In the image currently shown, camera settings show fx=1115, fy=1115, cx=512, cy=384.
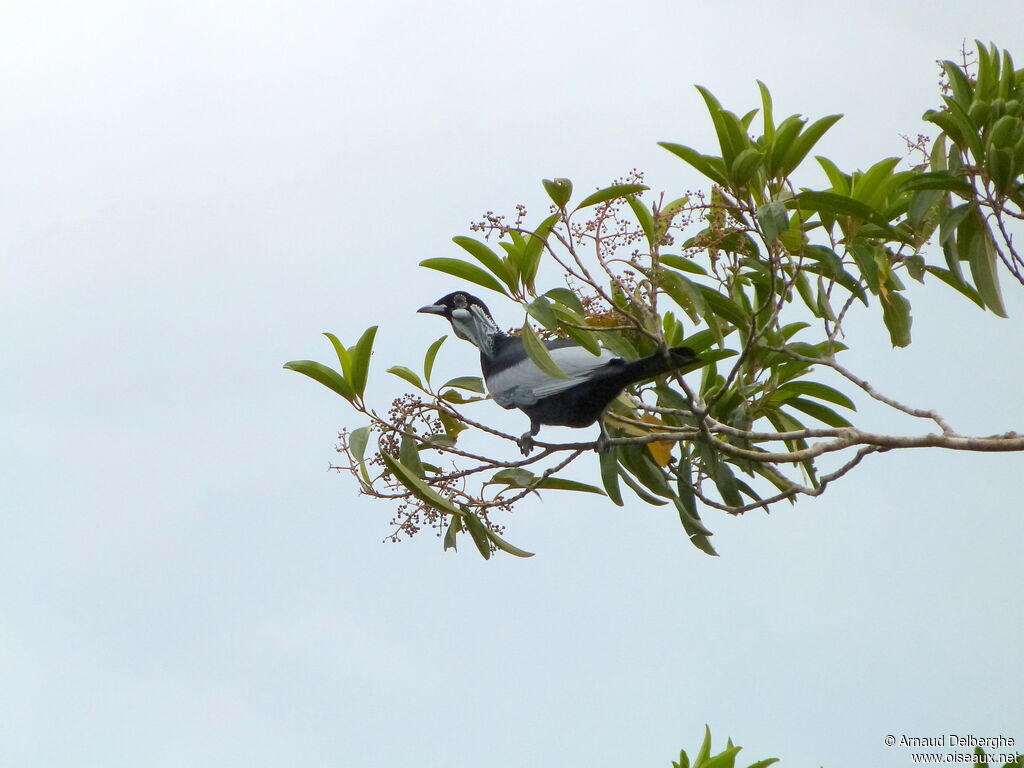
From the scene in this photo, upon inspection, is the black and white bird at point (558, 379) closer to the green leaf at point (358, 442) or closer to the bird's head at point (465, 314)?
the bird's head at point (465, 314)

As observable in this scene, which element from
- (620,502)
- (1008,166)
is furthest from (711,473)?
(1008,166)

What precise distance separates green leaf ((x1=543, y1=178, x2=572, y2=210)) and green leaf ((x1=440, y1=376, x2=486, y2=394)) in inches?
42.9

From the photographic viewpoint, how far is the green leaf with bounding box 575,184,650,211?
116 inches

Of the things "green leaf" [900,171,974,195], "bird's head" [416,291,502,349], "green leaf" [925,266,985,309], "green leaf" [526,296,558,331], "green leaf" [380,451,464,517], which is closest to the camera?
"green leaf" [526,296,558,331]

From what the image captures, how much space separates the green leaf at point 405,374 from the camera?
A: 3629 millimetres

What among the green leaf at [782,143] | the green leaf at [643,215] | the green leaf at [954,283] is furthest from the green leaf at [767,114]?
the green leaf at [954,283]

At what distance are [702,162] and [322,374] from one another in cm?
128

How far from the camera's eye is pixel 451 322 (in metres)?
4.44

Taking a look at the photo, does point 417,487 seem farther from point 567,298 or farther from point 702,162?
point 702,162

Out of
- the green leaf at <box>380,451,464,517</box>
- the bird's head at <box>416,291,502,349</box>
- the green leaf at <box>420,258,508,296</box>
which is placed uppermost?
the bird's head at <box>416,291,502,349</box>

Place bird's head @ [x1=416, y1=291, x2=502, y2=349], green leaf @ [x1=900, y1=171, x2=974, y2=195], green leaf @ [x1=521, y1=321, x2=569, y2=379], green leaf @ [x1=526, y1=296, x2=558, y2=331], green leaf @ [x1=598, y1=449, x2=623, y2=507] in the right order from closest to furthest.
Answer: green leaf @ [x1=526, y1=296, x2=558, y2=331] → green leaf @ [x1=521, y1=321, x2=569, y2=379] → green leaf @ [x1=900, y1=171, x2=974, y2=195] → green leaf @ [x1=598, y1=449, x2=623, y2=507] → bird's head @ [x1=416, y1=291, x2=502, y2=349]

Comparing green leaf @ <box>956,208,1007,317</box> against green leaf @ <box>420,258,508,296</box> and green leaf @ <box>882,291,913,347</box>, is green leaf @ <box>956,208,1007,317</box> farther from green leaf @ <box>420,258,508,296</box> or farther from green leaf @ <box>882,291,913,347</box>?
green leaf @ <box>420,258,508,296</box>

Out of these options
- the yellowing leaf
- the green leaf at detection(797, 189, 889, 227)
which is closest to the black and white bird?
the yellowing leaf

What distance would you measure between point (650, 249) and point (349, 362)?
0.98 meters
